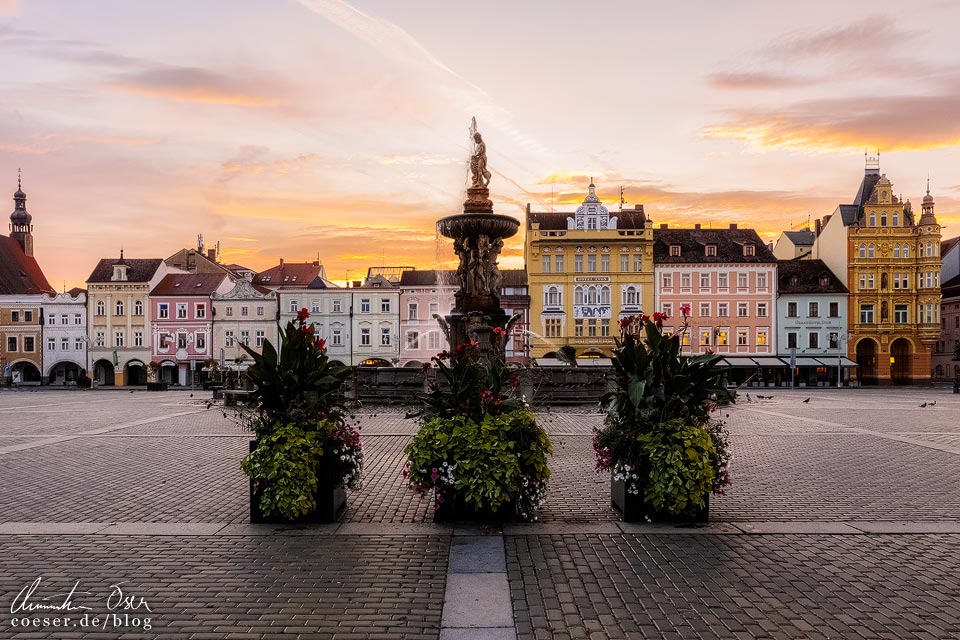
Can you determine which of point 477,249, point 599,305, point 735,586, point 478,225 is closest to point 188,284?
point 599,305

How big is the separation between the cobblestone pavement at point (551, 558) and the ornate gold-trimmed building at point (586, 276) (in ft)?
142

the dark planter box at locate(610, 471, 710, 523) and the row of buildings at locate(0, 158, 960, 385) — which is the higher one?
the row of buildings at locate(0, 158, 960, 385)

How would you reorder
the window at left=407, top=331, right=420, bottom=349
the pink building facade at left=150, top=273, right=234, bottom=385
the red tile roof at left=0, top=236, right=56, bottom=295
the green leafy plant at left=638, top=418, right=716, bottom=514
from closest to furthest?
the green leafy plant at left=638, top=418, right=716, bottom=514 < the window at left=407, top=331, right=420, bottom=349 < the pink building facade at left=150, top=273, right=234, bottom=385 < the red tile roof at left=0, top=236, right=56, bottom=295

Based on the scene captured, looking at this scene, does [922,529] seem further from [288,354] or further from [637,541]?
[288,354]

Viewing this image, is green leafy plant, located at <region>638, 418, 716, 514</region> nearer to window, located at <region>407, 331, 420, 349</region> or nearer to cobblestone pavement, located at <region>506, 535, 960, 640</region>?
cobblestone pavement, located at <region>506, 535, 960, 640</region>

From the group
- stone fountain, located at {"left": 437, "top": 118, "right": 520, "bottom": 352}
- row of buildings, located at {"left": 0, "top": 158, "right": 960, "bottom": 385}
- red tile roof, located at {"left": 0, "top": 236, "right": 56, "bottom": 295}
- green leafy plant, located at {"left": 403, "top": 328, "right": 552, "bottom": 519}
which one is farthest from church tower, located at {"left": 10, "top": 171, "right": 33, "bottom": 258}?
green leafy plant, located at {"left": 403, "top": 328, "right": 552, "bottom": 519}

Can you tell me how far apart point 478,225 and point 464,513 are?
1405 centimetres

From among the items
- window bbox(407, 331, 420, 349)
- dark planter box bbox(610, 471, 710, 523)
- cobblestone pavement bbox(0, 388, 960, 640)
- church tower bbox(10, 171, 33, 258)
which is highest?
church tower bbox(10, 171, 33, 258)

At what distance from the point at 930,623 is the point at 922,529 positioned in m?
2.96

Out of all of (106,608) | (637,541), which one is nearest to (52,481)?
(106,608)

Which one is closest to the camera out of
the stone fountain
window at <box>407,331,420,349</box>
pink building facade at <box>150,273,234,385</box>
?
the stone fountain

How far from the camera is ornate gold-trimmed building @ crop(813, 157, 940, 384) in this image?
54781 millimetres

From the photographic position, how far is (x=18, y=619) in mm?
4902

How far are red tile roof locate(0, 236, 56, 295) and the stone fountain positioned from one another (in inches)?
2488
